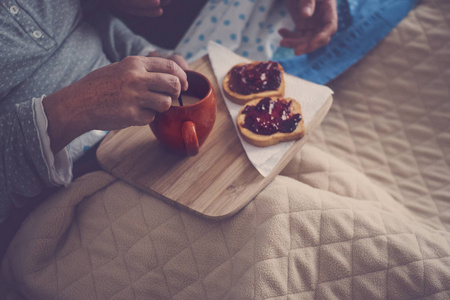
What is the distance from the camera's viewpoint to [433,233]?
2.27 ft

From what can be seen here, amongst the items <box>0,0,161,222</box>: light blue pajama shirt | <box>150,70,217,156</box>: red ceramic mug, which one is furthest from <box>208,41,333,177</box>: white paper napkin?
<box>0,0,161,222</box>: light blue pajama shirt

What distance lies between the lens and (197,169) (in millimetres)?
717

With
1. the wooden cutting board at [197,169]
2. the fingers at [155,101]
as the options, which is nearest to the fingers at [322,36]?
the wooden cutting board at [197,169]

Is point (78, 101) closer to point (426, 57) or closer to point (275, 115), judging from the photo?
point (275, 115)

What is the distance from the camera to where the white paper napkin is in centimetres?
72

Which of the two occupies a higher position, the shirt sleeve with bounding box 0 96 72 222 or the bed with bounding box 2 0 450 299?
the shirt sleeve with bounding box 0 96 72 222

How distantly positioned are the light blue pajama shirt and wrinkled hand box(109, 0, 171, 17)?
0.06 meters

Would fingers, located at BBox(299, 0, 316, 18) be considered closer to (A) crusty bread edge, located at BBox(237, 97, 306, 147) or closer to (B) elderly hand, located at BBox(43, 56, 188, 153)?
(A) crusty bread edge, located at BBox(237, 97, 306, 147)

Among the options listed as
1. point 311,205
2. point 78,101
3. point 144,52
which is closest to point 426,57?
point 311,205

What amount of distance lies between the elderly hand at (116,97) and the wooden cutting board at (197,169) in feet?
0.37

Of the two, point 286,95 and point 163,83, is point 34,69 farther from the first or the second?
point 286,95

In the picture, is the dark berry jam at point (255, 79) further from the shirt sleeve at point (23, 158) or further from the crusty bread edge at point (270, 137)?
the shirt sleeve at point (23, 158)

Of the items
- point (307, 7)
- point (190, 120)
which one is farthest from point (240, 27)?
point (190, 120)

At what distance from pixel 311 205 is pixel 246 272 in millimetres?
172
